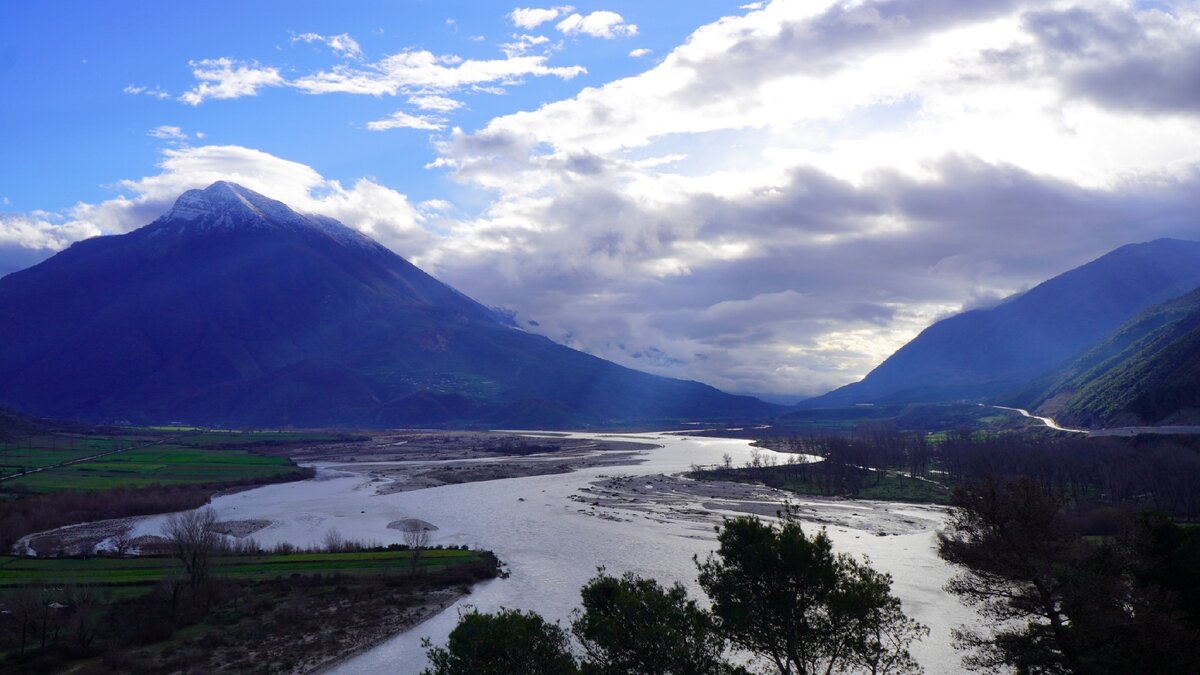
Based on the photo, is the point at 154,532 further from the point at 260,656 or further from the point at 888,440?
the point at 888,440

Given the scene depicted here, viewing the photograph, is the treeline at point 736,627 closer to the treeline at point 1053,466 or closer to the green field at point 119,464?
the treeline at point 1053,466

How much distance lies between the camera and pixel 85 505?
3789 inches

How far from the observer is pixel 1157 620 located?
2070 cm

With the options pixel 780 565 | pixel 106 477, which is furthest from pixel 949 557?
pixel 106 477

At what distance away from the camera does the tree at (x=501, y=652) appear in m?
23.9

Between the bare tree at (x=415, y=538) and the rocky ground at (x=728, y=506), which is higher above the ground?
the bare tree at (x=415, y=538)

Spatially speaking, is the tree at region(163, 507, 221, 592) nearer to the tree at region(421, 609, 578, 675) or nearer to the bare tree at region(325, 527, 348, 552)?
the bare tree at region(325, 527, 348, 552)

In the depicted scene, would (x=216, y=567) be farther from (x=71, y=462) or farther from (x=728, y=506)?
(x=71, y=462)

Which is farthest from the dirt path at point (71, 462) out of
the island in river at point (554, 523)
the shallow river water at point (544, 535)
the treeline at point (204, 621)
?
the treeline at point (204, 621)

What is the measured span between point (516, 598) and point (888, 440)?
15337 centimetres

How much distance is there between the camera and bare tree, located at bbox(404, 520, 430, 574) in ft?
223

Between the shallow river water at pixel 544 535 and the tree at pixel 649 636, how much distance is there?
22.2 metres

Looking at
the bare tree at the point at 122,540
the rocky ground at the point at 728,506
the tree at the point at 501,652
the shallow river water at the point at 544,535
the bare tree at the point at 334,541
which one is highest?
the tree at the point at 501,652

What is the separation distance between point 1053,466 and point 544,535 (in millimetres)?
82664
